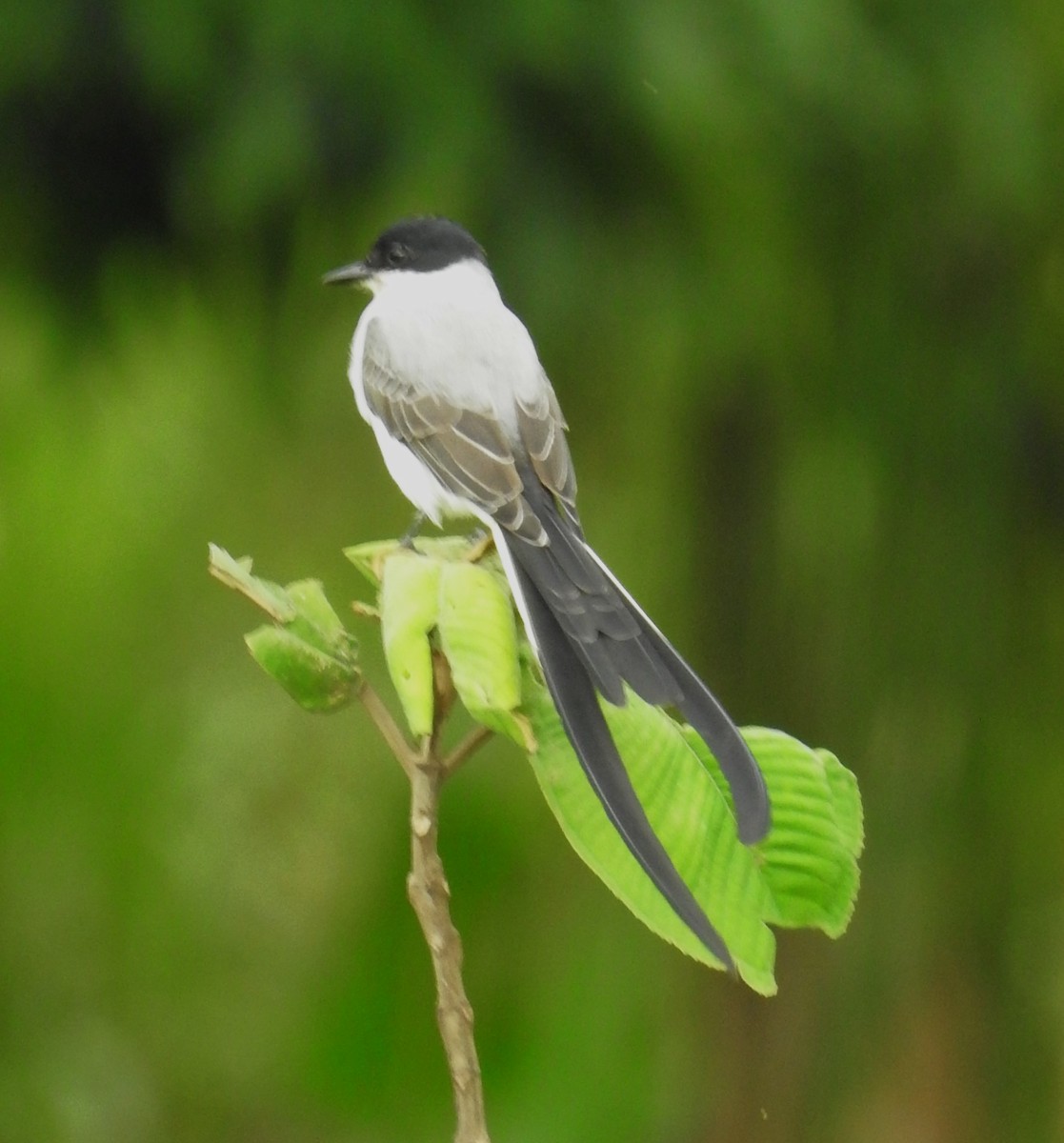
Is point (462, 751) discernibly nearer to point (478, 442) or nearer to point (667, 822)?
point (667, 822)

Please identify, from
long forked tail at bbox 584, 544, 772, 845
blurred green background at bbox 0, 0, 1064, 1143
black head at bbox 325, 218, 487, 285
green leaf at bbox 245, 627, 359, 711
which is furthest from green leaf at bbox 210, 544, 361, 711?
blurred green background at bbox 0, 0, 1064, 1143

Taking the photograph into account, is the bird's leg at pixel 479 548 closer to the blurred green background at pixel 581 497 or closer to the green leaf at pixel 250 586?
the green leaf at pixel 250 586

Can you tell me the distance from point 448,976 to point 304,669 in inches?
4.9

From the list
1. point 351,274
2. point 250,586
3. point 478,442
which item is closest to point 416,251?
point 351,274

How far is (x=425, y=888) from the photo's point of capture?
444 mm

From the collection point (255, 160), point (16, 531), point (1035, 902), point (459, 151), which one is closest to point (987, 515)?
point (1035, 902)

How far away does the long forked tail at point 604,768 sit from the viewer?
0.45m

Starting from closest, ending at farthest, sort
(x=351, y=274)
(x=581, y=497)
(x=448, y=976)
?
1. (x=448, y=976)
2. (x=351, y=274)
3. (x=581, y=497)

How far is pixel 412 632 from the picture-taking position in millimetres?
508

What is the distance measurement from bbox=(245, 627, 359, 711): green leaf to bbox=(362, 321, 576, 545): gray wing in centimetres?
23

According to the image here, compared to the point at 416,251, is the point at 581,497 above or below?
below

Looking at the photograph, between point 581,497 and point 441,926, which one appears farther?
point 581,497

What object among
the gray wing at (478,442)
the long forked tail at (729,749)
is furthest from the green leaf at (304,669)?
the gray wing at (478,442)

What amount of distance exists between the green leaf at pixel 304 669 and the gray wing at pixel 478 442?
0.23 m
